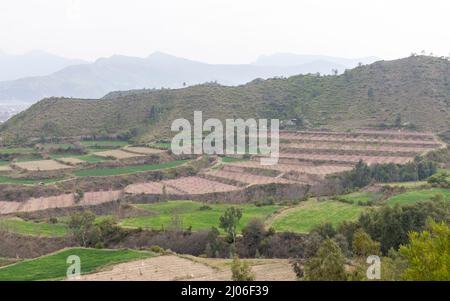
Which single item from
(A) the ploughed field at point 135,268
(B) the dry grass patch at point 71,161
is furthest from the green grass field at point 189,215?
(B) the dry grass patch at point 71,161

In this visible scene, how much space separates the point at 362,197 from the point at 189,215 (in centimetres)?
1144

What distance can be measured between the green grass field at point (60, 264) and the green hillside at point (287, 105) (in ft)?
124

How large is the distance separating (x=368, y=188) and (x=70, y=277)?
23.9 metres

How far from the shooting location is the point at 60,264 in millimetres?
21016

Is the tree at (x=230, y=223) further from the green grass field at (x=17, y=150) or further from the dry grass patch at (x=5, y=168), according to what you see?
the green grass field at (x=17, y=150)

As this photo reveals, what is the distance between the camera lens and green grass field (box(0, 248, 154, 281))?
19250mm

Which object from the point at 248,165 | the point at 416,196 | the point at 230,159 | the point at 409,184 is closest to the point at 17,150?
the point at 230,159

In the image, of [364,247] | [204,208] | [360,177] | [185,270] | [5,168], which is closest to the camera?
[364,247]

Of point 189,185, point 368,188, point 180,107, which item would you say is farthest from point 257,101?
point 368,188

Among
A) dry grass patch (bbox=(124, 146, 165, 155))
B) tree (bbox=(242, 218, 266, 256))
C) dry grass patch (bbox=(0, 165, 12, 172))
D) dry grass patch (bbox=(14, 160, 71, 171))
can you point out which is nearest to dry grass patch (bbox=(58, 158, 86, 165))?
dry grass patch (bbox=(14, 160, 71, 171))

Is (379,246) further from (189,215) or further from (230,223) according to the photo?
(189,215)

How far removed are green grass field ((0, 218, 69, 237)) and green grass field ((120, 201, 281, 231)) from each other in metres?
3.80

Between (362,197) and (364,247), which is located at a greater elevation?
(364,247)

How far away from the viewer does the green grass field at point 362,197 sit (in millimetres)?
31716
